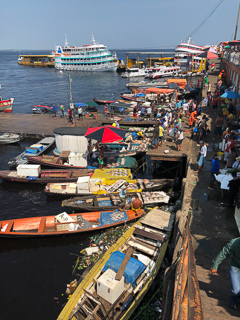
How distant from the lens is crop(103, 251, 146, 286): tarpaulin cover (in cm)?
863

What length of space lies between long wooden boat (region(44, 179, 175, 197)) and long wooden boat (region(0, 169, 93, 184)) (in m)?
1.01

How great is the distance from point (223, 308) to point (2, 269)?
11.4 m

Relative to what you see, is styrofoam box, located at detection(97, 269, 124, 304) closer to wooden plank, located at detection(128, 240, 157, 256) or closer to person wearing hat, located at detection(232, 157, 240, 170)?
wooden plank, located at detection(128, 240, 157, 256)

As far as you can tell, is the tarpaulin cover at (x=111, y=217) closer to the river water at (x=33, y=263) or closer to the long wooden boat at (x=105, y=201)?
the long wooden boat at (x=105, y=201)

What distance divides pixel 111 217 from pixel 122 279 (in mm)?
5927

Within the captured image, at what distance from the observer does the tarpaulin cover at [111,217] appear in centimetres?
1345

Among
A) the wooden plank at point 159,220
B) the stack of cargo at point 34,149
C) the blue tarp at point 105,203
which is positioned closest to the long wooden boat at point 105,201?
the blue tarp at point 105,203

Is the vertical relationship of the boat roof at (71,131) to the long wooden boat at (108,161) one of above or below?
above

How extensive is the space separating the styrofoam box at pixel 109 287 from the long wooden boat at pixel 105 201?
6.75 m

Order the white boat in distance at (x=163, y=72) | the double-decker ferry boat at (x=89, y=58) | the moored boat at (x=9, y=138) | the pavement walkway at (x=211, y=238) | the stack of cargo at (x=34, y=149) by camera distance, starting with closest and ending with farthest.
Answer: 1. the pavement walkway at (x=211, y=238)
2. the stack of cargo at (x=34, y=149)
3. the moored boat at (x=9, y=138)
4. the white boat in distance at (x=163, y=72)
5. the double-decker ferry boat at (x=89, y=58)

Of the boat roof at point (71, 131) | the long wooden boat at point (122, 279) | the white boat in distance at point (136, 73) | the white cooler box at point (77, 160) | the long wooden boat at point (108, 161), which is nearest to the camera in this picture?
the long wooden boat at point (122, 279)

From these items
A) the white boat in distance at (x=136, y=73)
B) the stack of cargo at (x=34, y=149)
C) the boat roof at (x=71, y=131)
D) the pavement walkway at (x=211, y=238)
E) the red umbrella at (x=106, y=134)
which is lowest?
the stack of cargo at (x=34, y=149)

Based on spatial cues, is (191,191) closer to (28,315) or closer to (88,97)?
(28,315)

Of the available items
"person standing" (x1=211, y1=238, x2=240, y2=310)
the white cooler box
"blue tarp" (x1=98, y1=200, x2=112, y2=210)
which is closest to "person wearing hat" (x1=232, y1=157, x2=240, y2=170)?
"person standing" (x1=211, y1=238, x2=240, y2=310)
